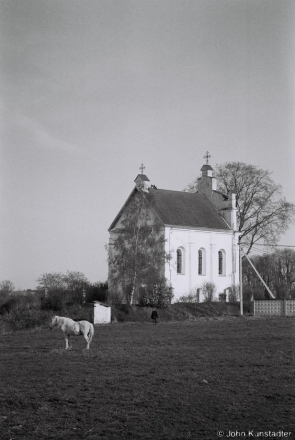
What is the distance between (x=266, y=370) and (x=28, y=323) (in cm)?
2261

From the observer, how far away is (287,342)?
69.3 ft

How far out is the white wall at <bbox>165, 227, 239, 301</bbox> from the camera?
52125mm

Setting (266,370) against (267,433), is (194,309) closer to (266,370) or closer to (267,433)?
(266,370)

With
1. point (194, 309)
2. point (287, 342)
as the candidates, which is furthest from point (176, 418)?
point (194, 309)

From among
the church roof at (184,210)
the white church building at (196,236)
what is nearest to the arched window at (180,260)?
the white church building at (196,236)

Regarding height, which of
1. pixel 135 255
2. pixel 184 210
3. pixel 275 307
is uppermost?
pixel 184 210

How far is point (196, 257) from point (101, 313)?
19.2 metres

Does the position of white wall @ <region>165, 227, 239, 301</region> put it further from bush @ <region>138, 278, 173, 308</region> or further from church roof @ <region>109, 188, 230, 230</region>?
bush @ <region>138, 278, 173, 308</region>

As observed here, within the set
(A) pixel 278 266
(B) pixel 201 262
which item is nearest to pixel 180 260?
(B) pixel 201 262

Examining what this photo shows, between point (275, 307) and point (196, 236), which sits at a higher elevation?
point (196, 236)

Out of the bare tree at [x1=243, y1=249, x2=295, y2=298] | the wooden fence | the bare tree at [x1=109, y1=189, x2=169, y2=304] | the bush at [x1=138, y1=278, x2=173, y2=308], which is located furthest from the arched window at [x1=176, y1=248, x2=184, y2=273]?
the bare tree at [x1=243, y1=249, x2=295, y2=298]

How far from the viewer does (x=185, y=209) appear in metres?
55.9

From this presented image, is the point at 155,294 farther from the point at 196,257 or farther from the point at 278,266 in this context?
the point at 278,266

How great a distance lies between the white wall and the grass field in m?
32.7
